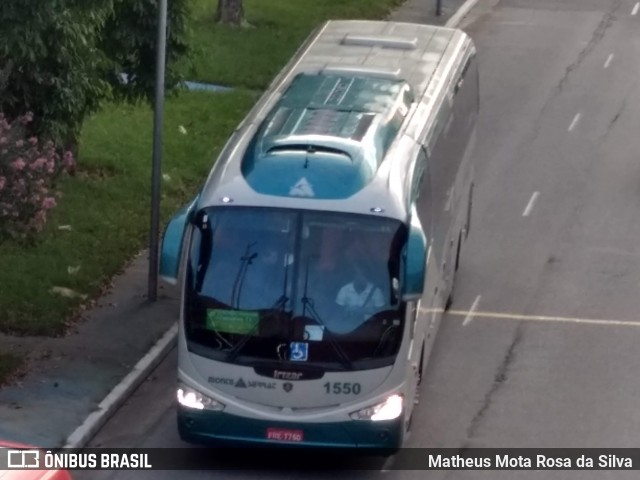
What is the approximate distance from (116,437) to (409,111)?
4462 millimetres

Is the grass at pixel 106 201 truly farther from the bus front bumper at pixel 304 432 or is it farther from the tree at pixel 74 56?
the bus front bumper at pixel 304 432

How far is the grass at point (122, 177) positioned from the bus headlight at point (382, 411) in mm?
4549

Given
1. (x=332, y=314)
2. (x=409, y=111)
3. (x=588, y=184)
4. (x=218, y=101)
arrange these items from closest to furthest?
1. (x=332, y=314)
2. (x=409, y=111)
3. (x=588, y=184)
4. (x=218, y=101)

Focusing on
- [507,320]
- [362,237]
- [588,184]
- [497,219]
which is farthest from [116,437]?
[588,184]

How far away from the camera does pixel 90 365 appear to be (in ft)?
52.6

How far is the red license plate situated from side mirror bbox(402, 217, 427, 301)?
1.51 metres

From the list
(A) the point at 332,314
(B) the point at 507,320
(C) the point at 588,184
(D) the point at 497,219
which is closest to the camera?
(A) the point at 332,314

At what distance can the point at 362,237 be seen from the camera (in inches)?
512

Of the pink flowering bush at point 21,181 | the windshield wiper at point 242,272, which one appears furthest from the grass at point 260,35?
the windshield wiper at point 242,272

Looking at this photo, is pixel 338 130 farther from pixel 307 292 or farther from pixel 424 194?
pixel 307 292

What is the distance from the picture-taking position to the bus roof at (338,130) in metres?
13.1

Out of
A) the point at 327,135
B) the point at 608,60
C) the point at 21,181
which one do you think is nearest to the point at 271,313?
the point at 327,135

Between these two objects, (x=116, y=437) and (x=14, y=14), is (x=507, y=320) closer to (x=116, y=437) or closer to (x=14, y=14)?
(x=116, y=437)

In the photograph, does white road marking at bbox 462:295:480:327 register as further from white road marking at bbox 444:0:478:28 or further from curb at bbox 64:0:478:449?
white road marking at bbox 444:0:478:28
